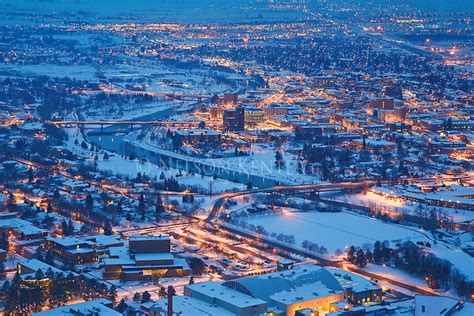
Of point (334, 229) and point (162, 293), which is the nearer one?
point (162, 293)

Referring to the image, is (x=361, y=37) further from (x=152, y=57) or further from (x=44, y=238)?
(x=44, y=238)

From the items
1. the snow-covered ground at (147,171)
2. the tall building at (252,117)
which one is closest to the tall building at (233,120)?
the tall building at (252,117)

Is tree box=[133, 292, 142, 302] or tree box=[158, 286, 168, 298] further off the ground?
tree box=[158, 286, 168, 298]

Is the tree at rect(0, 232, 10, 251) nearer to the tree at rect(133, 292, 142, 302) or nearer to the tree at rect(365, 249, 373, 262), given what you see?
the tree at rect(133, 292, 142, 302)

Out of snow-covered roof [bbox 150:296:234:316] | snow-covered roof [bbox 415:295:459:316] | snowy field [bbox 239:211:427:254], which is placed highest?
snow-covered roof [bbox 415:295:459:316]

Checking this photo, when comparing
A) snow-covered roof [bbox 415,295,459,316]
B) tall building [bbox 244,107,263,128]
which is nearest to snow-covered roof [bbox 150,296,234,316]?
snow-covered roof [bbox 415,295,459,316]

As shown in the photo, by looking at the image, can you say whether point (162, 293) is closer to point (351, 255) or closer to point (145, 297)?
point (145, 297)

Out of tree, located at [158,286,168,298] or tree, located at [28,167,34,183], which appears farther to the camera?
tree, located at [28,167,34,183]

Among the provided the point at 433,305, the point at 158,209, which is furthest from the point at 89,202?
the point at 433,305

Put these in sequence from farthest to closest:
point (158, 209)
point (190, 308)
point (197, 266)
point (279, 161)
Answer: point (279, 161)
point (158, 209)
point (197, 266)
point (190, 308)

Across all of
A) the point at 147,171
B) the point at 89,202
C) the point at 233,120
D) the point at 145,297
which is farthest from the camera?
the point at 233,120

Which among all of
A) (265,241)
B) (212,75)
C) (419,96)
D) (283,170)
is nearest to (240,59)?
(212,75)
